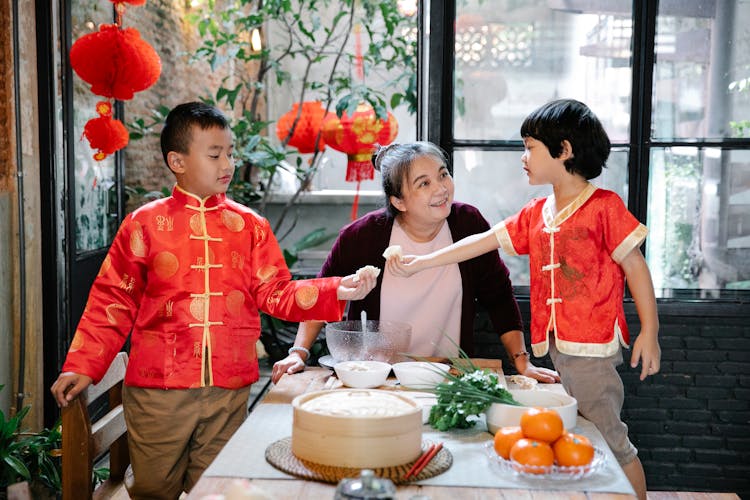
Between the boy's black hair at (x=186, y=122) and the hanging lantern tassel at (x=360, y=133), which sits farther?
the hanging lantern tassel at (x=360, y=133)

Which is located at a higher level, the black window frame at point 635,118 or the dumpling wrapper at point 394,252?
the black window frame at point 635,118

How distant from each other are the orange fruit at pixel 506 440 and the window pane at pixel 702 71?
1985 millimetres

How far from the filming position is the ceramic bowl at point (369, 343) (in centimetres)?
210

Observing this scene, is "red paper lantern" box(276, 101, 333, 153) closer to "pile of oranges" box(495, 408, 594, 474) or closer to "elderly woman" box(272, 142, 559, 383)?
"elderly woman" box(272, 142, 559, 383)

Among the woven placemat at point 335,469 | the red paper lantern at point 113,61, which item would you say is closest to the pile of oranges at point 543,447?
the woven placemat at point 335,469

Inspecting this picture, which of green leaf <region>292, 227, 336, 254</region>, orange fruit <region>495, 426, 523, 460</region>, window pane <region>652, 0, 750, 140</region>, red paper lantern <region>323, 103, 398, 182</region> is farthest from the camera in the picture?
green leaf <region>292, 227, 336, 254</region>

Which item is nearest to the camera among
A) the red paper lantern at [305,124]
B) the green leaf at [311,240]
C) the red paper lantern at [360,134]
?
the red paper lantern at [360,134]

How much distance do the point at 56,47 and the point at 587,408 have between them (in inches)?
102

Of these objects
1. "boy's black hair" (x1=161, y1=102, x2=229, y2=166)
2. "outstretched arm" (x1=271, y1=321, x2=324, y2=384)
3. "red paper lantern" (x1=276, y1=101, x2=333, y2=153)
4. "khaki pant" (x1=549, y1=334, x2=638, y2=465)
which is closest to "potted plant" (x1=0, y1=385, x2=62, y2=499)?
"outstretched arm" (x1=271, y1=321, x2=324, y2=384)

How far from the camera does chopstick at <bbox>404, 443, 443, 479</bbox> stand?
1.44 meters

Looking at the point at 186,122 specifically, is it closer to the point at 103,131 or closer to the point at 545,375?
the point at 545,375

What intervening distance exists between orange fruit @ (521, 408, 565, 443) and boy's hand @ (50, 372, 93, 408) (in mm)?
1098

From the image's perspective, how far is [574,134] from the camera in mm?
2207

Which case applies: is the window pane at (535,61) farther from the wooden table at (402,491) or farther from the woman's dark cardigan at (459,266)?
the wooden table at (402,491)
